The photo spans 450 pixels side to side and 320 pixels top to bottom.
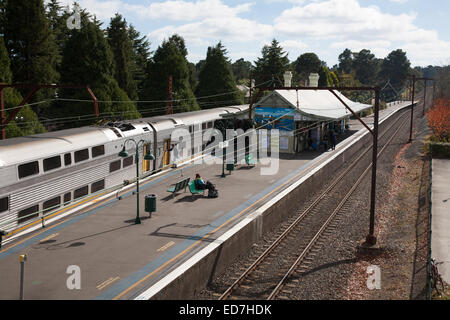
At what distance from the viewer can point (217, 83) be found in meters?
58.6

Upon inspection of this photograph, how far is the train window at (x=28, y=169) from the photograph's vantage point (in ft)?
51.6

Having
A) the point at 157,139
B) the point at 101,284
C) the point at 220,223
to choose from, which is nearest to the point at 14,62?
the point at 157,139

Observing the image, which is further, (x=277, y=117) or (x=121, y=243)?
(x=277, y=117)

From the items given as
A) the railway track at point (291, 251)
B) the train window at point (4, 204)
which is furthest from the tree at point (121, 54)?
the train window at point (4, 204)

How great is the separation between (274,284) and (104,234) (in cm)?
634

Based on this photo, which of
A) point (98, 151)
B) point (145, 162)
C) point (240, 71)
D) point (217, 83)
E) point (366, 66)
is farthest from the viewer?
point (240, 71)

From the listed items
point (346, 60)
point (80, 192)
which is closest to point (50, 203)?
point (80, 192)

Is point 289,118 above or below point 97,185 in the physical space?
above

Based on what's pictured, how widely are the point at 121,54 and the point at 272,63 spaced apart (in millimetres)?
32393

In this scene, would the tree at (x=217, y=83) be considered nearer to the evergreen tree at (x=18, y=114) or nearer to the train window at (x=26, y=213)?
the evergreen tree at (x=18, y=114)

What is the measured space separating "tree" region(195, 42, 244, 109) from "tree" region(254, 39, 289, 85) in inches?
589

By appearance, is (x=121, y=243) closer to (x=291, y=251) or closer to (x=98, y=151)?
(x=291, y=251)

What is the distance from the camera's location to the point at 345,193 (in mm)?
26578
